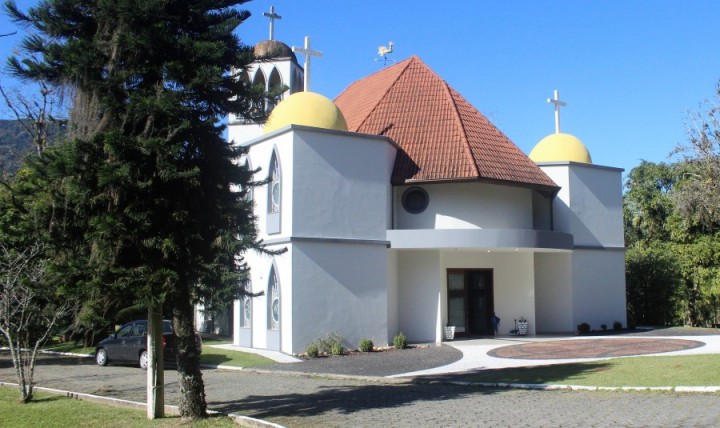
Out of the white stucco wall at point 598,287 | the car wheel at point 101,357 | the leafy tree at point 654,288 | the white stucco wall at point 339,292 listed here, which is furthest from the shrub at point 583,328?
the car wheel at point 101,357

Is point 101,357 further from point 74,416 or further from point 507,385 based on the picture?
point 507,385

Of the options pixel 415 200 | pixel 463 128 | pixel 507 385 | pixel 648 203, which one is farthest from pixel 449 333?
pixel 648 203

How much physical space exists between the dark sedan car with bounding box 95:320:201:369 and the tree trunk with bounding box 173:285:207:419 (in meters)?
9.01

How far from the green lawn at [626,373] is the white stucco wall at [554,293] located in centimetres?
1052

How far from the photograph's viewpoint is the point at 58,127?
11070mm

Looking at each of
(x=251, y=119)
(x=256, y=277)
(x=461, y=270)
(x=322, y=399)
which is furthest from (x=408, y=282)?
(x=251, y=119)

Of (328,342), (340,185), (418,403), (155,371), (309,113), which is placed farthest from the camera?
(309,113)

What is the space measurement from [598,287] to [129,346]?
59.6ft

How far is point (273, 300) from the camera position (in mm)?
22438

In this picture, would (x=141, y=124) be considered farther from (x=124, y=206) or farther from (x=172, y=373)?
(x=172, y=373)

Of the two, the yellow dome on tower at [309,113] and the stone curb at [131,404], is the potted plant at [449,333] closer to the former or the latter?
the yellow dome on tower at [309,113]

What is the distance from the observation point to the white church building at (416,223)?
21812 mm

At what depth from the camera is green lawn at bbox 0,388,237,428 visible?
10559 millimetres

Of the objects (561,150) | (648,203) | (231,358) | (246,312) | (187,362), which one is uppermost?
(561,150)
